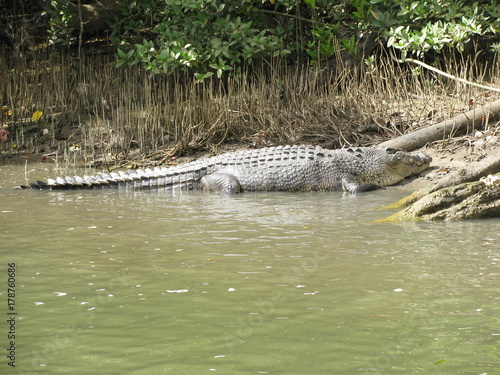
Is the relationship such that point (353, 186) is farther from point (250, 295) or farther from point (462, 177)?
point (250, 295)

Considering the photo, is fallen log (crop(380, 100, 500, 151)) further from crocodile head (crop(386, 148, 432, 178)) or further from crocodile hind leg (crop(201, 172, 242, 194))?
crocodile hind leg (crop(201, 172, 242, 194))

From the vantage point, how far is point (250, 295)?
3.83 meters

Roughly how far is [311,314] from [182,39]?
9430mm

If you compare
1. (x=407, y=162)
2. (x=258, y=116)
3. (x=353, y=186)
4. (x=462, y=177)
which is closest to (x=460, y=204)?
(x=462, y=177)

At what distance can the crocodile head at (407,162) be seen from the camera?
8.77 meters

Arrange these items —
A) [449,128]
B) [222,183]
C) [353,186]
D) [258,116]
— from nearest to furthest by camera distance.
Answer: [353,186] < [222,183] < [449,128] < [258,116]

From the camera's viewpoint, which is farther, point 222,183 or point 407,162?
point 407,162

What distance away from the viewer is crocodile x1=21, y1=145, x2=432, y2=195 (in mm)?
8648

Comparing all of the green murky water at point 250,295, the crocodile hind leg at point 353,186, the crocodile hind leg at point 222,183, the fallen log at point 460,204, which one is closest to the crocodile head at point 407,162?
the crocodile hind leg at point 353,186

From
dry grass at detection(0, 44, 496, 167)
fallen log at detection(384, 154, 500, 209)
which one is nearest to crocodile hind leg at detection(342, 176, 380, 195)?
dry grass at detection(0, 44, 496, 167)

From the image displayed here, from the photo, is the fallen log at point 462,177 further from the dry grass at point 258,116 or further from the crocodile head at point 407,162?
the dry grass at point 258,116

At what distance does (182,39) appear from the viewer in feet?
39.9

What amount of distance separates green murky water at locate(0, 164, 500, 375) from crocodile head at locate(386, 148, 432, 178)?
2.51 meters

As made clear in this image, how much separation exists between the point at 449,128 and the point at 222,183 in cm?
337
